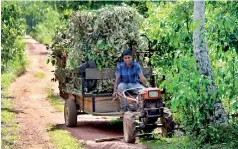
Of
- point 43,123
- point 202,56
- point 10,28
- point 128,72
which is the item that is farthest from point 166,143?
point 10,28

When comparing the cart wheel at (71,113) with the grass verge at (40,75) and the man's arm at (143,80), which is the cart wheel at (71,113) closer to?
the man's arm at (143,80)

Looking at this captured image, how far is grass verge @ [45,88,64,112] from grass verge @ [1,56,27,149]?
138cm

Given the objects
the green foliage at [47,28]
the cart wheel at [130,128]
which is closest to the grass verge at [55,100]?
the cart wheel at [130,128]

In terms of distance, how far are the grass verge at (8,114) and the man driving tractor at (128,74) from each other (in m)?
2.35

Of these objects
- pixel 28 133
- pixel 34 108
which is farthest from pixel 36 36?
pixel 28 133

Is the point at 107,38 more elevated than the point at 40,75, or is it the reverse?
the point at 107,38

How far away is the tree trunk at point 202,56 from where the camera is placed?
854cm

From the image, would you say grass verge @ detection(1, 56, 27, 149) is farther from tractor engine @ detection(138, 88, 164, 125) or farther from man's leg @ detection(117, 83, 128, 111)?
tractor engine @ detection(138, 88, 164, 125)

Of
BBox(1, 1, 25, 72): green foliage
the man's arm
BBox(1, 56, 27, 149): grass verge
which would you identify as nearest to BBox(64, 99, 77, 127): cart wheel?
BBox(1, 56, 27, 149): grass verge

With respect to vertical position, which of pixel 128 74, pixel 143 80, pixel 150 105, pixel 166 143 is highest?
pixel 128 74

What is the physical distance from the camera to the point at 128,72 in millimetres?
10953

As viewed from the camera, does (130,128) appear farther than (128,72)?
No

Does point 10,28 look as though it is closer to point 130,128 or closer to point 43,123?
point 43,123

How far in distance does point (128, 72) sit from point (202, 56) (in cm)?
257
